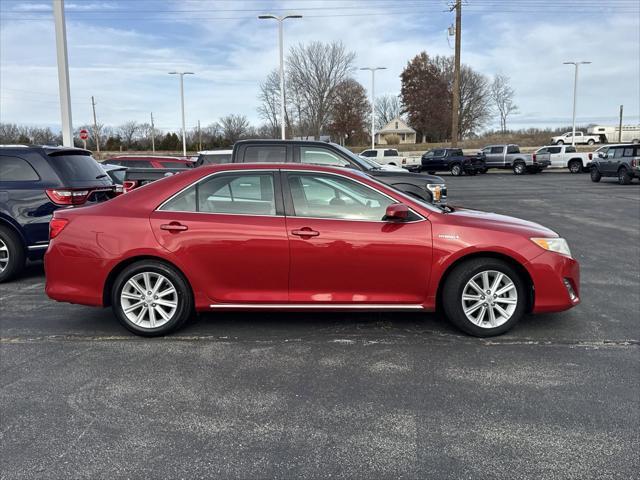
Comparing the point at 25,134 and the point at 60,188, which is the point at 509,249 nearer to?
the point at 60,188

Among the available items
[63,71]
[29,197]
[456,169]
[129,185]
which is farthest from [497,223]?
[456,169]

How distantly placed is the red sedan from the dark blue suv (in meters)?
2.49

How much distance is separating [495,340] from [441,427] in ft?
5.59

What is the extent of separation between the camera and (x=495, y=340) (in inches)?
185

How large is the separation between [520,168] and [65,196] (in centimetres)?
3310

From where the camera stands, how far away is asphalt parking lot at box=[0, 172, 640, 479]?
287 centimetres

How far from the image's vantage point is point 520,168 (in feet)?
116

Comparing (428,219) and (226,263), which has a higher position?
(428,219)

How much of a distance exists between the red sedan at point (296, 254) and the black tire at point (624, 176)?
22389mm

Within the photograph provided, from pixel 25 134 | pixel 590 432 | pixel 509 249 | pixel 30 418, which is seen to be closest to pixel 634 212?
pixel 509 249

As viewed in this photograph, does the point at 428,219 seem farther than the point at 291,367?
Yes

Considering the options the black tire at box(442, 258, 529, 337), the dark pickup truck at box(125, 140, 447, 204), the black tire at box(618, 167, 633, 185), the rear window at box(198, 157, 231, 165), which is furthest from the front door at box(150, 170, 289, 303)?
the black tire at box(618, 167, 633, 185)

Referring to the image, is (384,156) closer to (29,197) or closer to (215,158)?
(215,158)

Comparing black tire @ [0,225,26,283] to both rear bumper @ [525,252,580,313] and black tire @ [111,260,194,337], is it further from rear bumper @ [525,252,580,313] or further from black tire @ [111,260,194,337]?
rear bumper @ [525,252,580,313]
